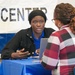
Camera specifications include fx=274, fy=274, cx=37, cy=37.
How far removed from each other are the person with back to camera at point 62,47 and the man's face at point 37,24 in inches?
36.9

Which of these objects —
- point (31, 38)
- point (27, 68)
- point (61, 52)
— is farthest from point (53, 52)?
point (31, 38)

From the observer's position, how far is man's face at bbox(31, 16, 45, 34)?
293 centimetres

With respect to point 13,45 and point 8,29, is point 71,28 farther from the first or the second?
point 8,29

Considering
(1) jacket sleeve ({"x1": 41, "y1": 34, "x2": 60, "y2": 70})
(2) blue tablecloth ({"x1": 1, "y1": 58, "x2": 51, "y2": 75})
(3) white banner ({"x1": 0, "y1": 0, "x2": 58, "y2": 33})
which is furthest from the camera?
(3) white banner ({"x1": 0, "y1": 0, "x2": 58, "y2": 33})

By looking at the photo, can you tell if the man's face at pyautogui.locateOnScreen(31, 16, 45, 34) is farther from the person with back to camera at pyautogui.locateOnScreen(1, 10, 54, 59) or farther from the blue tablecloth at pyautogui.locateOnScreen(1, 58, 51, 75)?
the blue tablecloth at pyautogui.locateOnScreen(1, 58, 51, 75)

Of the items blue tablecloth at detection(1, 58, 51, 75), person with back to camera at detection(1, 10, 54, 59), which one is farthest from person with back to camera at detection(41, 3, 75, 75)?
person with back to camera at detection(1, 10, 54, 59)

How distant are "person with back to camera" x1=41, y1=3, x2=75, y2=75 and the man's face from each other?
937 millimetres

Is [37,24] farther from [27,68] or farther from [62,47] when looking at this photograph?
[62,47]

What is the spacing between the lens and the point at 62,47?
6.27ft

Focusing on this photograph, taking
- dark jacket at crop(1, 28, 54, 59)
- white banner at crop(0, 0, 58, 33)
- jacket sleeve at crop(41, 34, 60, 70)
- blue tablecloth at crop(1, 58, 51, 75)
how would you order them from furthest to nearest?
white banner at crop(0, 0, 58, 33), dark jacket at crop(1, 28, 54, 59), blue tablecloth at crop(1, 58, 51, 75), jacket sleeve at crop(41, 34, 60, 70)

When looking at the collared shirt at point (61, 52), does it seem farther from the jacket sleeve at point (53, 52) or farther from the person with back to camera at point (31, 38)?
the person with back to camera at point (31, 38)

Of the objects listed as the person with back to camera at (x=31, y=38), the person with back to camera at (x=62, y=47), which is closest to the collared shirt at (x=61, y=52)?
the person with back to camera at (x=62, y=47)

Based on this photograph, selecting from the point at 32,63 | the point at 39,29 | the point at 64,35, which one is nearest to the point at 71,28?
the point at 64,35

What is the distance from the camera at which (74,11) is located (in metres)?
2.00
